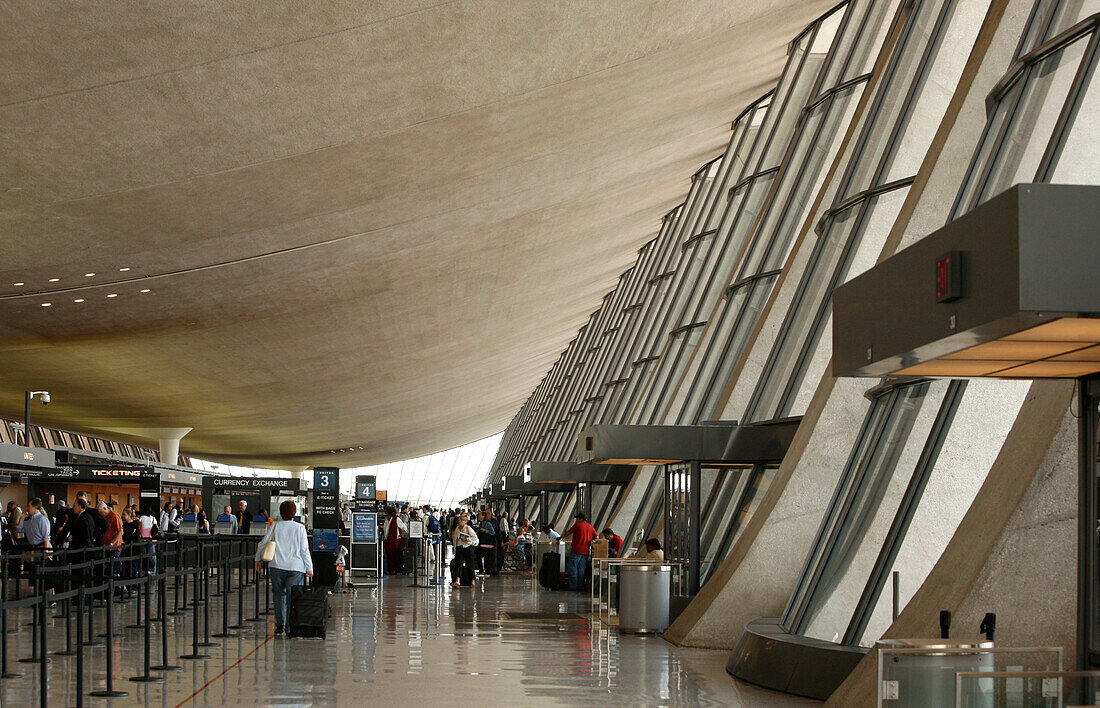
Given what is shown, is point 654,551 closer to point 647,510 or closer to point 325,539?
point 647,510

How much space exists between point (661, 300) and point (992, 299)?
23837 millimetres

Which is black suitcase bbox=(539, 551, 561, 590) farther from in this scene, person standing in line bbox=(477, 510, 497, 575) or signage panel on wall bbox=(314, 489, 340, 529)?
person standing in line bbox=(477, 510, 497, 575)

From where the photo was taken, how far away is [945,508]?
30.5 feet

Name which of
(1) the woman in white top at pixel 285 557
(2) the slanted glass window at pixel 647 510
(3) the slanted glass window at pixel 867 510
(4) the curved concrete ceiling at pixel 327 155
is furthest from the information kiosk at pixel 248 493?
(3) the slanted glass window at pixel 867 510

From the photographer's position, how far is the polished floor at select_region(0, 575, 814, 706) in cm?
891

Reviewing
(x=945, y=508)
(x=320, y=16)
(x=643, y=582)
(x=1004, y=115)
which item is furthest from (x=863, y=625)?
(x=320, y=16)

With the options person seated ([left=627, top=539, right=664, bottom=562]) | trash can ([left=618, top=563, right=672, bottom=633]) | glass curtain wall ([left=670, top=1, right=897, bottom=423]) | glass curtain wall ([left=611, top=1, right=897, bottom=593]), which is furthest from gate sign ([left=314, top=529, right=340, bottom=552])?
trash can ([left=618, top=563, right=672, bottom=633])

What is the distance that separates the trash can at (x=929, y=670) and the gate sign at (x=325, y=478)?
61.4ft

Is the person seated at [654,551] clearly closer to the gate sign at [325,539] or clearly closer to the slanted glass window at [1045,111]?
the gate sign at [325,539]

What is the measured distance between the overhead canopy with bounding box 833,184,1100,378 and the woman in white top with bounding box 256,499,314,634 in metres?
8.39

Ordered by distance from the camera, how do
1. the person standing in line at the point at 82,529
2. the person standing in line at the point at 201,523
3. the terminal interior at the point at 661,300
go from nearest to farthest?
the terminal interior at the point at 661,300 < the person standing in line at the point at 82,529 < the person standing in line at the point at 201,523

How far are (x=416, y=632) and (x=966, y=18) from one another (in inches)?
371

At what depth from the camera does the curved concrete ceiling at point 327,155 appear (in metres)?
11.7

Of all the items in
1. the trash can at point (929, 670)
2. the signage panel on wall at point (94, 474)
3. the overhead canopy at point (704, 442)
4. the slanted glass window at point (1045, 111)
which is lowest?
the signage panel on wall at point (94, 474)
